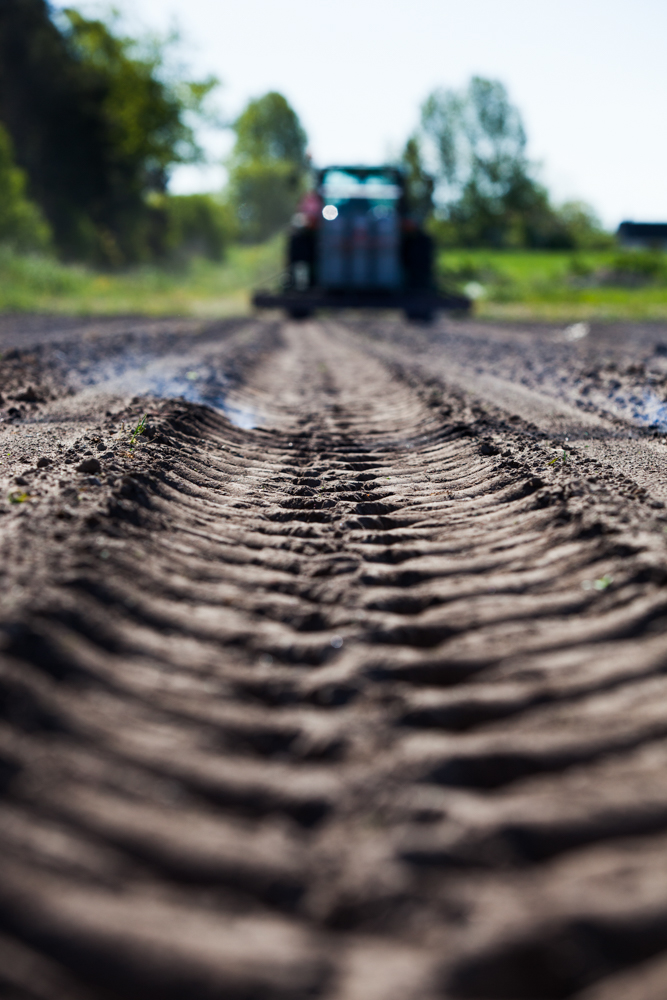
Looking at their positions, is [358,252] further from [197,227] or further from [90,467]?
[197,227]

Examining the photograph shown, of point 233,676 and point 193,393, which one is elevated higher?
point 193,393

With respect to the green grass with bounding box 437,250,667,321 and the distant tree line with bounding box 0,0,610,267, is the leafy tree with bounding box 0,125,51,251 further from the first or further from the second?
the green grass with bounding box 437,250,667,321

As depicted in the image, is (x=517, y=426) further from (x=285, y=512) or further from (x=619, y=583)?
(x=619, y=583)

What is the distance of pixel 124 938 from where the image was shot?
1.36 meters

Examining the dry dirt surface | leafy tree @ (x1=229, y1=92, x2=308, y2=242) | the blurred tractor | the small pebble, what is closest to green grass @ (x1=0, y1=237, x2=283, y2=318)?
the blurred tractor

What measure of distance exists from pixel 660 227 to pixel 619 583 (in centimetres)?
3962

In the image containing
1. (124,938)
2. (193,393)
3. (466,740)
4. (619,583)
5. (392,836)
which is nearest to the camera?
(124,938)

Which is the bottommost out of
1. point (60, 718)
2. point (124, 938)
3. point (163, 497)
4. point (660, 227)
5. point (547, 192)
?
point (124, 938)

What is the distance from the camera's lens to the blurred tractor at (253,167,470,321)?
15.6m

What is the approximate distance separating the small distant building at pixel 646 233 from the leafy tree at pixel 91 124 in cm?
2371

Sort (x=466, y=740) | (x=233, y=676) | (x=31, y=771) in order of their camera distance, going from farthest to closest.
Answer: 1. (x=233, y=676)
2. (x=466, y=740)
3. (x=31, y=771)

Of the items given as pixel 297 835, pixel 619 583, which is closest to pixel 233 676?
pixel 297 835

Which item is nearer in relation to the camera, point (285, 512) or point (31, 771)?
point (31, 771)

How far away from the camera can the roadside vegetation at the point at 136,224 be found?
23.5 meters
